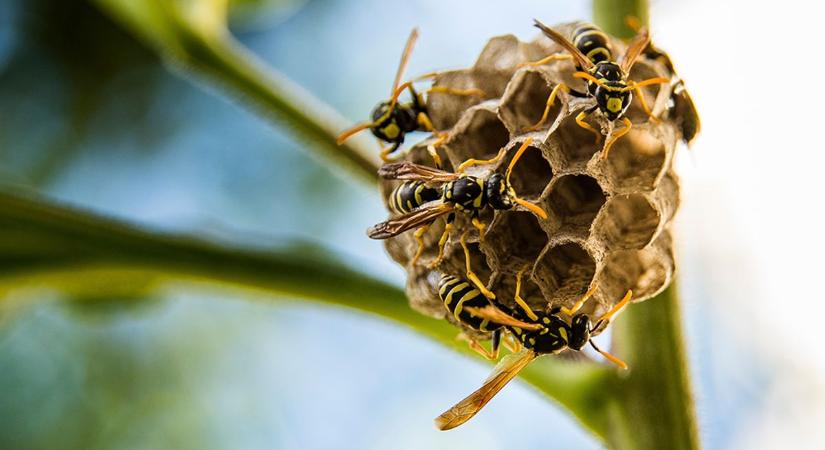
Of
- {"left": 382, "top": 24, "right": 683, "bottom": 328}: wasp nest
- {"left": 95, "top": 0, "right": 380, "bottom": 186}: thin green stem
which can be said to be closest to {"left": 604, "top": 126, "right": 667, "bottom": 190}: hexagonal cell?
{"left": 382, "top": 24, "right": 683, "bottom": 328}: wasp nest

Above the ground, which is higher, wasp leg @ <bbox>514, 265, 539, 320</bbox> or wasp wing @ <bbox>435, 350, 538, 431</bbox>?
wasp leg @ <bbox>514, 265, 539, 320</bbox>

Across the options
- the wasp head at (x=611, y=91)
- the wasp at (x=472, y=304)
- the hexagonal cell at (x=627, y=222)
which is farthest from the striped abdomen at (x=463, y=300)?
the wasp head at (x=611, y=91)

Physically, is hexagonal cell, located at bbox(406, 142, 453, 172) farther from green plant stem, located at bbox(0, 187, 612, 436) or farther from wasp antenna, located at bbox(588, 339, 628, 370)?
wasp antenna, located at bbox(588, 339, 628, 370)

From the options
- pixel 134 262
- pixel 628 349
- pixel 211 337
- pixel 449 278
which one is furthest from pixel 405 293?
pixel 211 337

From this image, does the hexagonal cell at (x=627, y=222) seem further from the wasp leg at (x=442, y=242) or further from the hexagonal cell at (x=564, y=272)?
the wasp leg at (x=442, y=242)

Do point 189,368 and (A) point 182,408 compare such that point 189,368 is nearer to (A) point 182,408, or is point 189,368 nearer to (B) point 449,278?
(A) point 182,408

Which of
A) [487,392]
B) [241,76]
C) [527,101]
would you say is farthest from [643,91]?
[241,76]
